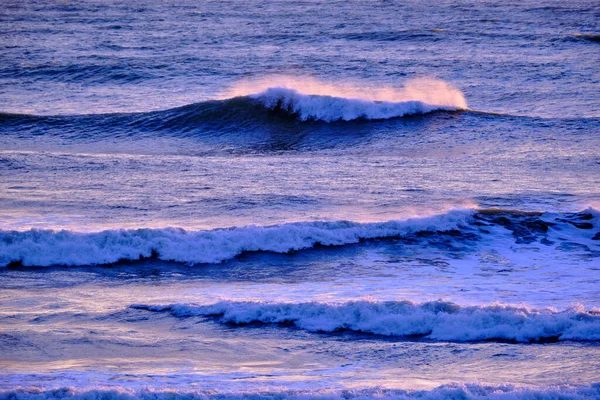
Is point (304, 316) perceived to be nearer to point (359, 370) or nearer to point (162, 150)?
point (359, 370)

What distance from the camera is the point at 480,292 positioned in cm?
823

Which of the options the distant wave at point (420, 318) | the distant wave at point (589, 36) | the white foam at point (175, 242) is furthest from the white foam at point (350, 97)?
the distant wave at point (420, 318)

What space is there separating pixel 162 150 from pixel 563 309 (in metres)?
10.5

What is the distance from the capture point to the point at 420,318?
24.1 ft

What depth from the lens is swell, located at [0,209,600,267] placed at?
9.45 meters

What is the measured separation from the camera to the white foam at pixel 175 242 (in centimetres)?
939

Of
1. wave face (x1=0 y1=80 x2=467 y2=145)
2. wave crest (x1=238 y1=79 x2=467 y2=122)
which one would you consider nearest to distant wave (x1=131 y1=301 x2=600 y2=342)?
wave face (x1=0 y1=80 x2=467 y2=145)

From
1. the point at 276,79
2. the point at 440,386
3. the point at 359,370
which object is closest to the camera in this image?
the point at 440,386

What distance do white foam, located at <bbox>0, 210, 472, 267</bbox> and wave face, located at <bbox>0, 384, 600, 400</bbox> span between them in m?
3.92

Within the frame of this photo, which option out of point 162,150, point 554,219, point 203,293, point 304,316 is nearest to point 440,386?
point 304,316

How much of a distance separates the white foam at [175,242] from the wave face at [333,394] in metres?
3.92

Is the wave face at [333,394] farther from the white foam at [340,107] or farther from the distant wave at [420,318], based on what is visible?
the white foam at [340,107]

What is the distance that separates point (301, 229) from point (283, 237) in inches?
11.4

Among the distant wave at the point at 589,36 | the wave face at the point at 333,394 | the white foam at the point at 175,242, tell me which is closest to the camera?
the wave face at the point at 333,394
